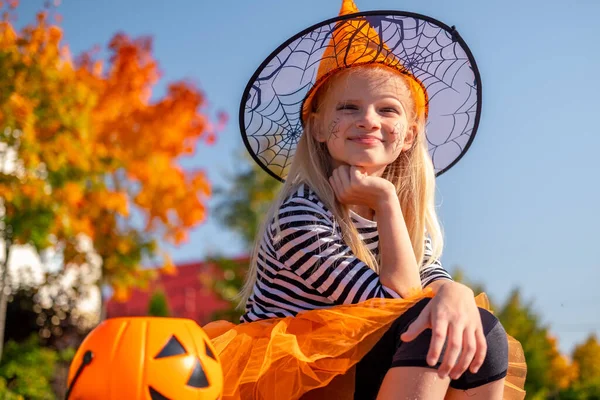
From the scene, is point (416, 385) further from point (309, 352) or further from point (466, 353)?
point (309, 352)

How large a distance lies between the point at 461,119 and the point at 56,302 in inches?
333

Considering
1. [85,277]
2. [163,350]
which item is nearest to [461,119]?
[163,350]

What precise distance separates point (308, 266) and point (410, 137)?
871mm

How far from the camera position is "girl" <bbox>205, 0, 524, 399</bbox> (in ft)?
6.31

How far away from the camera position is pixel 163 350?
1.84m

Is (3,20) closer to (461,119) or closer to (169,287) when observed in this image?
(461,119)

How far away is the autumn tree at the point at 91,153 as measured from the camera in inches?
353

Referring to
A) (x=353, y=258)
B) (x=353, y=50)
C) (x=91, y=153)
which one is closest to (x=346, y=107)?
(x=353, y=50)

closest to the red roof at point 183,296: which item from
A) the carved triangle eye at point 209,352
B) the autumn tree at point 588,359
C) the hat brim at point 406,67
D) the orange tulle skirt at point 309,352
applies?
the autumn tree at point 588,359

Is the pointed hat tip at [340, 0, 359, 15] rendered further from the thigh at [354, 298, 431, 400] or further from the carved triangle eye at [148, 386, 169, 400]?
the carved triangle eye at [148, 386, 169, 400]

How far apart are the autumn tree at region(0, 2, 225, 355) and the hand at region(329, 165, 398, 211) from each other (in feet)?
23.3

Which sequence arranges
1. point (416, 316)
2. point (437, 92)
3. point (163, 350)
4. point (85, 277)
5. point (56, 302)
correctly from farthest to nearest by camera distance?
point (85, 277)
point (56, 302)
point (437, 92)
point (416, 316)
point (163, 350)

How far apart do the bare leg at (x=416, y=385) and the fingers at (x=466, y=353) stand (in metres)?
0.06

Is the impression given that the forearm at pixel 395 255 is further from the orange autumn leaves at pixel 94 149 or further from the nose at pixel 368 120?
the orange autumn leaves at pixel 94 149
